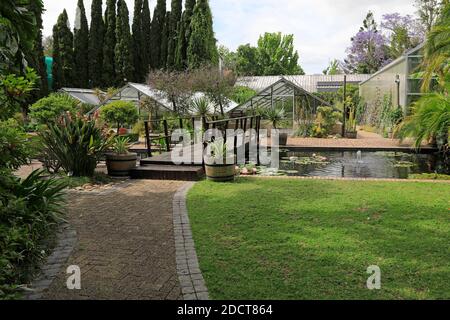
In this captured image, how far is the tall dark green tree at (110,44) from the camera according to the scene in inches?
1339

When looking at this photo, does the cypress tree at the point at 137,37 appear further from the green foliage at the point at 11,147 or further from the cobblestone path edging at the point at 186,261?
the green foliage at the point at 11,147

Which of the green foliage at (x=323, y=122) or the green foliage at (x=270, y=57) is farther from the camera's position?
the green foliage at (x=270, y=57)

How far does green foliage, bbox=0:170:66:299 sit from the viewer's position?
132 inches

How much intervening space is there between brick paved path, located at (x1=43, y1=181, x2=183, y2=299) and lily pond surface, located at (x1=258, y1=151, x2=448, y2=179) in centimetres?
430

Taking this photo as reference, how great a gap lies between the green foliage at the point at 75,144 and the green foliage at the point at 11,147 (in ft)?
12.0

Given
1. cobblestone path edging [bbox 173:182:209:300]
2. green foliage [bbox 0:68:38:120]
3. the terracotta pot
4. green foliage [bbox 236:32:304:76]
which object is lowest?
cobblestone path edging [bbox 173:182:209:300]

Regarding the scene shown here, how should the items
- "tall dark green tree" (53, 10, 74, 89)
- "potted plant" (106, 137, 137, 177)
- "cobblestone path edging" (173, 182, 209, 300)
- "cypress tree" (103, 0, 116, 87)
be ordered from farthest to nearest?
"cypress tree" (103, 0, 116, 87)
"tall dark green tree" (53, 10, 74, 89)
"potted plant" (106, 137, 137, 177)
"cobblestone path edging" (173, 182, 209, 300)

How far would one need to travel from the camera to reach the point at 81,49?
33.6m

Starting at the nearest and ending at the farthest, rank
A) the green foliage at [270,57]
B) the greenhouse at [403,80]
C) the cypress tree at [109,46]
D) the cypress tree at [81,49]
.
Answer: the greenhouse at [403,80] → the cypress tree at [81,49] → the cypress tree at [109,46] → the green foliage at [270,57]

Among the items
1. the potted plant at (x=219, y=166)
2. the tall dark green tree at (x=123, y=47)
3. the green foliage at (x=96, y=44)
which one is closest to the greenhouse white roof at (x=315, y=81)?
the tall dark green tree at (x=123, y=47)

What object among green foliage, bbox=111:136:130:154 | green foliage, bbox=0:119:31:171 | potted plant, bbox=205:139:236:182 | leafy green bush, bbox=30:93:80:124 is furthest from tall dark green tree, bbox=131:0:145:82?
green foliage, bbox=0:119:31:171

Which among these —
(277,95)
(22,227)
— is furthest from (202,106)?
(22,227)

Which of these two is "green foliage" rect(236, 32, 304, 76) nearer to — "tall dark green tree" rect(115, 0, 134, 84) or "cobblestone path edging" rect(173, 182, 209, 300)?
"tall dark green tree" rect(115, 0, 134, 84)
